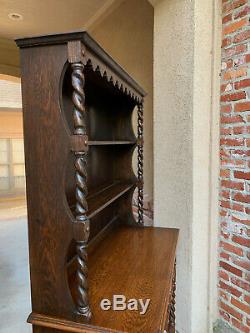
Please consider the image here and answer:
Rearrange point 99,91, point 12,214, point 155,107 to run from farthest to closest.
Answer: point 12,214 → point 155,107 → point 99,91

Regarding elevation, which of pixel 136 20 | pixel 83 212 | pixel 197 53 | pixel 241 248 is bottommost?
pixel 241 248

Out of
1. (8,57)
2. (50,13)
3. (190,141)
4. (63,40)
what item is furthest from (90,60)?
(8,57)

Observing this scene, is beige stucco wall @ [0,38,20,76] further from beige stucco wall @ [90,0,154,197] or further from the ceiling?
beige stucco wall @ [90,0,154,197]

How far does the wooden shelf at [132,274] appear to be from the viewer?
42.6 inches

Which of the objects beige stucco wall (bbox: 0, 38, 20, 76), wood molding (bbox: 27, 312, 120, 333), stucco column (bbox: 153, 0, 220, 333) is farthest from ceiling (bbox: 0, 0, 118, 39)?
wood molding (bbox: 27, 312, 120, 333)

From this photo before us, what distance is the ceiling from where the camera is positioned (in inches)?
106

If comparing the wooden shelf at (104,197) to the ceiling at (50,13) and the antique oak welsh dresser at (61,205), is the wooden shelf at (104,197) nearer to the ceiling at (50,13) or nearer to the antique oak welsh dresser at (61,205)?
the antique oak welsh dresser at (61,205)

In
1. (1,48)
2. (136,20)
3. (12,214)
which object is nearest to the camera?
(136,20)

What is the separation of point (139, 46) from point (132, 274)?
2.17 meters

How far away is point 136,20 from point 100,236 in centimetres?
213

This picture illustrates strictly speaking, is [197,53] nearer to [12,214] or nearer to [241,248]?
[241,248]

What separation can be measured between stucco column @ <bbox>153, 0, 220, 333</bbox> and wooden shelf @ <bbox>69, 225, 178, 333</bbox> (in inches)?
8.3

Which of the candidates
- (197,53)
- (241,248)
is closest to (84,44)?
(197,53)

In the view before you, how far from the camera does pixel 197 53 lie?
1.79 metres
